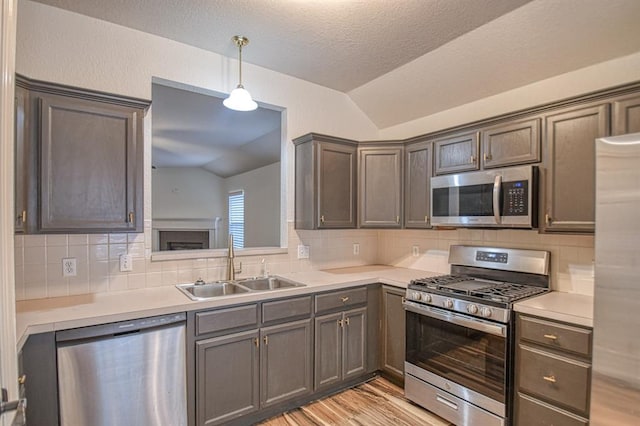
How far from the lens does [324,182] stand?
3006 mm

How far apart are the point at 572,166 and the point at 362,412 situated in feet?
7.31

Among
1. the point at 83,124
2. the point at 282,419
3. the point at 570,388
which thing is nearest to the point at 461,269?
the point at 570,388

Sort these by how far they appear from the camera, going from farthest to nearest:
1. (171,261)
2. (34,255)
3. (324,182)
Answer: (324,182), (171,261), (34,255)

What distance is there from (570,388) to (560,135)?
4.92 feet

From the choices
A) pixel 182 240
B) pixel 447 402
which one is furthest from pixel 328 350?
pixel 182 240

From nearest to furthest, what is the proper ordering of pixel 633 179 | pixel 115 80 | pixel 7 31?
pixel 7 31 < pixel 633 179 < pixel 115 80

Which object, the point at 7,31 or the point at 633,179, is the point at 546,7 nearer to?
the point at 633,179

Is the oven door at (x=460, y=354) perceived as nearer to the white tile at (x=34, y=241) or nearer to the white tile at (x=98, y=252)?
the white tile at (x=98, y=252)

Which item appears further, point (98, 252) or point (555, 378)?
point (98, 252)

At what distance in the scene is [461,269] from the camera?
2.93 metres

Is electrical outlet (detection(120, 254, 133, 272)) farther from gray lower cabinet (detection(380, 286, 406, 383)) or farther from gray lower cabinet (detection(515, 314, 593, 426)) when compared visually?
gray lower cabinet (detection(515, 314, 593, 426))

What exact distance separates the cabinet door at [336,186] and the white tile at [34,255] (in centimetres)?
195

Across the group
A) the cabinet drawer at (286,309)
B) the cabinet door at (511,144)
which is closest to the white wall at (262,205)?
the cabinet drawer at (286,309)

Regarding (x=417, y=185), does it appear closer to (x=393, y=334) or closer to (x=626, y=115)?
(x=393, y=334)
